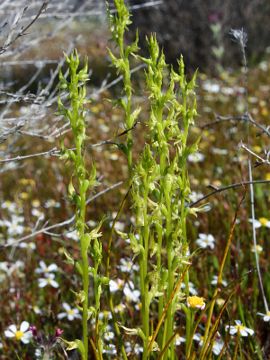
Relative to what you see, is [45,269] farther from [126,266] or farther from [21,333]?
[21,333]

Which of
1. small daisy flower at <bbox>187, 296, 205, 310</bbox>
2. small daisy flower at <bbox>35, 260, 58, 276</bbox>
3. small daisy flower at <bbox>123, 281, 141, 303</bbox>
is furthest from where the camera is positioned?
small daisy flower at <bbox>35, 260, 58, 276</bbox>

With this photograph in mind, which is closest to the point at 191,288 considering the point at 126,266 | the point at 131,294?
the point at 131,294

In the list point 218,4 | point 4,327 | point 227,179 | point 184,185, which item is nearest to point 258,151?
point 227,179

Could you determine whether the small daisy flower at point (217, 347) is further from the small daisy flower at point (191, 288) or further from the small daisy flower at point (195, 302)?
the small daisy flower at point (195, 302)

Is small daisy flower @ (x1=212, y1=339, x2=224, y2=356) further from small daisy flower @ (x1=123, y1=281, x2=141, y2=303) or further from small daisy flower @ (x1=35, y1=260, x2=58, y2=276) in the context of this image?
Result: small daisy flower @ (x1=35, y1=260, x2=58, y2=276)

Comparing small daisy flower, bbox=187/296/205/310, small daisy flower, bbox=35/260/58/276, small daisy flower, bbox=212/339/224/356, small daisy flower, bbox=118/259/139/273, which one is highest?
small daisy flower, bbox=187/296/205/310

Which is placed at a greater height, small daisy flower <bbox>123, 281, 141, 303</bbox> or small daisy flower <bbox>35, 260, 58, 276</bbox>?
small daisy flower <bbox>123, 281, 141, 303</bbox>

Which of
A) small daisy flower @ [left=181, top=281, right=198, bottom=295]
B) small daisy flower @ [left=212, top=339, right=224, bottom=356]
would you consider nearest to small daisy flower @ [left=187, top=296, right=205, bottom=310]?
small daisy flower @ [left=212, top=339, right=224, bottom=356]

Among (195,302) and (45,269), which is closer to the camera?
(195,302)

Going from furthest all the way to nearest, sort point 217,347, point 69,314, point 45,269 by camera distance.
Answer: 1. point 45,269
2. point 69,314
3. point 217,347

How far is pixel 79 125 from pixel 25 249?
226 cm

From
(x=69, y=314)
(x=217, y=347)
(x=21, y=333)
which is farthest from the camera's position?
(x=69, y=314)

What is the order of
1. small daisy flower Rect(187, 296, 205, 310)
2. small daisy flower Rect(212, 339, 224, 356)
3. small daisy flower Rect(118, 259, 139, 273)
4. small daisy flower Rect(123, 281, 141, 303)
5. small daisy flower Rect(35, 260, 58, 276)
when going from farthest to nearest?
small daisy flower Rect(35, 260, 58, 276)
small daisy flower Rect(118, 259, 139, 273)
small daisy flower Rect(123, 281, 141, 303)
small daisy flower Rect(212, 339, 224, 356)
small daisy flower Rect(187, 296, 205, 310)

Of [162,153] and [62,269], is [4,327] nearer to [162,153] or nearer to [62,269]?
[62,269]
